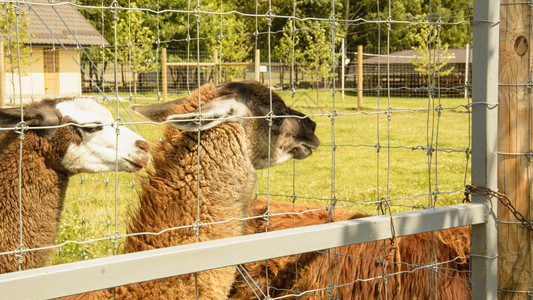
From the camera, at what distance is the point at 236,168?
312 cm

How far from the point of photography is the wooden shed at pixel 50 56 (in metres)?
5.62

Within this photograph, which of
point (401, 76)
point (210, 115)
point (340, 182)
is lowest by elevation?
point (340, 182)

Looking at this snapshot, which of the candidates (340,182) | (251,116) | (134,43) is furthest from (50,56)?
(251,116)

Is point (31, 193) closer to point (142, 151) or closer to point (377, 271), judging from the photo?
point (142, 151)

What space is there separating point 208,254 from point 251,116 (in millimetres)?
1284

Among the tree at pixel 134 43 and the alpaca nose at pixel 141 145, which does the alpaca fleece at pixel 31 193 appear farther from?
the tree at pixel 134 43

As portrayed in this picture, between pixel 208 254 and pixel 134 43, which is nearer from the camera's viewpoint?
pixel 208 254

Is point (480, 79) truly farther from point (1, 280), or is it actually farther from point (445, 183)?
point (445, 183)

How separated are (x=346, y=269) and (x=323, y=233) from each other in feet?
4.34

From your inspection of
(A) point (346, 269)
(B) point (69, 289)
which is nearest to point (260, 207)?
(A) point (346, 269)

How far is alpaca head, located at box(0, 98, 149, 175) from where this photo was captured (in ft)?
12.4

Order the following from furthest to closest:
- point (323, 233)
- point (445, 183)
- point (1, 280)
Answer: point (445, 183) → point (323, 233) → point (1, 280)

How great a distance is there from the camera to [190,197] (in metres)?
2.93

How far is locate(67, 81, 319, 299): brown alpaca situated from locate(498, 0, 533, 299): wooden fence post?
1326 mm
